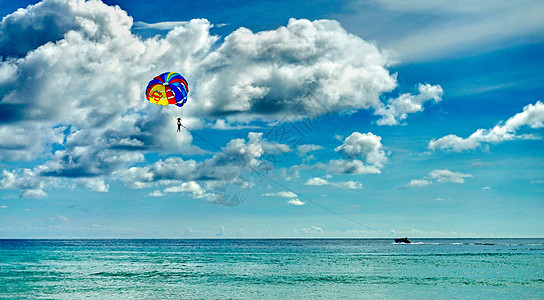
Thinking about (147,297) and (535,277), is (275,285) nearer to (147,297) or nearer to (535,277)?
(147,297)

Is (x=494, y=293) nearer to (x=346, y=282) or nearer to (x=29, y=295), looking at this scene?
(x=346, y=282)

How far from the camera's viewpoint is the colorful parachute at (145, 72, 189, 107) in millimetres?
45812

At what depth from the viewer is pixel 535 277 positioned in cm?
4897

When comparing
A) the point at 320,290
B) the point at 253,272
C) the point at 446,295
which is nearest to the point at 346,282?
the point at 320,290

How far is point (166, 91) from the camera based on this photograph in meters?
45.8

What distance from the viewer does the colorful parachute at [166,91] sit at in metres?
45.8

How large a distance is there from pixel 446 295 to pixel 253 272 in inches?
922

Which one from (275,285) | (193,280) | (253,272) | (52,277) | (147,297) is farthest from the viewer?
(253,272)

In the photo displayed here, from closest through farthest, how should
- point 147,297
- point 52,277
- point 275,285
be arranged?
point 147,297 → point 275,285 → point 52,277

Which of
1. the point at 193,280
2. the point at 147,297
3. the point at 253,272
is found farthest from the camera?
the point at 253,272

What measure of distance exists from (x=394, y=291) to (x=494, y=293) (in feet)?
24.5

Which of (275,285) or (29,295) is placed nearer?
(29,295)

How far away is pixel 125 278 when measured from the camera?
49.6 m

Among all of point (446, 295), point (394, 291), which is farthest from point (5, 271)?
point (446, 295)
